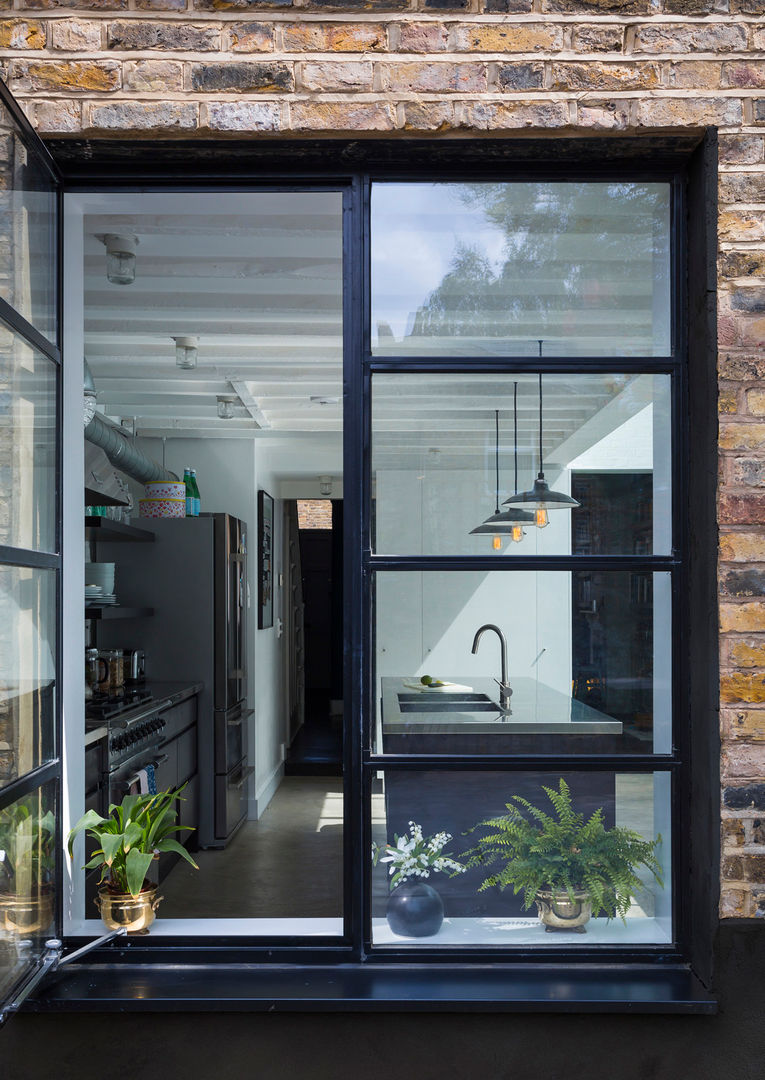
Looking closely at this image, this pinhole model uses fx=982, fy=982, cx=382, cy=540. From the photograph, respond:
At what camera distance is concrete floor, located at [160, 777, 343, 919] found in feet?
15.1

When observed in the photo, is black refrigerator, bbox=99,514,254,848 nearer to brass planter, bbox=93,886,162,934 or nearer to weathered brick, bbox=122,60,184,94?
brass planter, bbox=93,886,162,934

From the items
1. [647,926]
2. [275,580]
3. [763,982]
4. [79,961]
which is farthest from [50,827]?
[275,580]

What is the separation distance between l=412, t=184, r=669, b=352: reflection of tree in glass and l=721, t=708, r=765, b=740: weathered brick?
2.70 ft

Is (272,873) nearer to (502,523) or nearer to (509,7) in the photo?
(502,523)

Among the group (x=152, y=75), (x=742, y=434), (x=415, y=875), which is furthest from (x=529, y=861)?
(x=152, y=75)

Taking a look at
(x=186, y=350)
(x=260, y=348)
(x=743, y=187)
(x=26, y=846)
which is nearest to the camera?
(x=26, y=846)

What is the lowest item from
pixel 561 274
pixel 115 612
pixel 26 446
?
pixel 115 612

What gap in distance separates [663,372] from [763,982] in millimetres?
1317

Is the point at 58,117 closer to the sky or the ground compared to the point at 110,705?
closer to the sky

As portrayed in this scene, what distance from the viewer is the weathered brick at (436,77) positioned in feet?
6.82

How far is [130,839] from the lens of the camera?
2.30 m

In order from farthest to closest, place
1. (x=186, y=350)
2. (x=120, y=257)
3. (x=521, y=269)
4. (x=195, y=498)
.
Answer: (x=195, y=498)
(x=186, y=350)
(x=120, y=257)
(x=521, y=269)

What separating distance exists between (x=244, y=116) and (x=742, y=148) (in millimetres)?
1062

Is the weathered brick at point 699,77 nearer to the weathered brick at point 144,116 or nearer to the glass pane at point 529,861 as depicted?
the weathered brick at point 144,116
